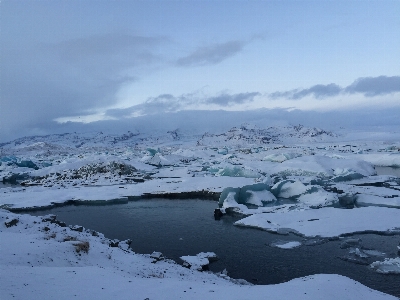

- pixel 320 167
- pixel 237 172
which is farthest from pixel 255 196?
pixel 320 167

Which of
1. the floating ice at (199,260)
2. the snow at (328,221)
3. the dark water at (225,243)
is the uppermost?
the snow at (328,221)

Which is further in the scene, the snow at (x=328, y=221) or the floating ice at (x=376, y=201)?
the floating ice at (x=376, y=201)

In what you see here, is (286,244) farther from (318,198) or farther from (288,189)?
(288,189)

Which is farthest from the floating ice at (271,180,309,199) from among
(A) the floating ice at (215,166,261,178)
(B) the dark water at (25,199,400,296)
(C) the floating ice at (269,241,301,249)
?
(C) the floating ice at (269,241,301,249)

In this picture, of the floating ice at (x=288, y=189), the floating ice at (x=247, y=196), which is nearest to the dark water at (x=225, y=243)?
the floating ice at (x=247, y=196)

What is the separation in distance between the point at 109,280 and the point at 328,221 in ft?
43.5

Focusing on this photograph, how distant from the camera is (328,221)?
56.9 ft

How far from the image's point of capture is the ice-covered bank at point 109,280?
6.77 m

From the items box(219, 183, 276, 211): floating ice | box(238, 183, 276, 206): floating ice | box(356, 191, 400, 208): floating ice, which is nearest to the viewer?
box(356, 191, 400, 208): floating ice

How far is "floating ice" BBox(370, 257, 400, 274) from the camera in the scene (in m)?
11.4

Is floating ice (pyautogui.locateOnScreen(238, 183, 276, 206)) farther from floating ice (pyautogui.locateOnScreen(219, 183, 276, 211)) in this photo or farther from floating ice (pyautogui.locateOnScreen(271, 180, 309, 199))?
floating ice (pyautogui.locateOnScreen(271, 180, 309, 199))

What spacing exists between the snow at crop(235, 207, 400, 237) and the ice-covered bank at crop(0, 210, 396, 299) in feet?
22.3

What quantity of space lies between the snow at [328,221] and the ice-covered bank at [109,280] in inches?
268

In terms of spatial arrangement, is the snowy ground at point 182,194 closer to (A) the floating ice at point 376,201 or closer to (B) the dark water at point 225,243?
(A) the floating ice at point 376,201
